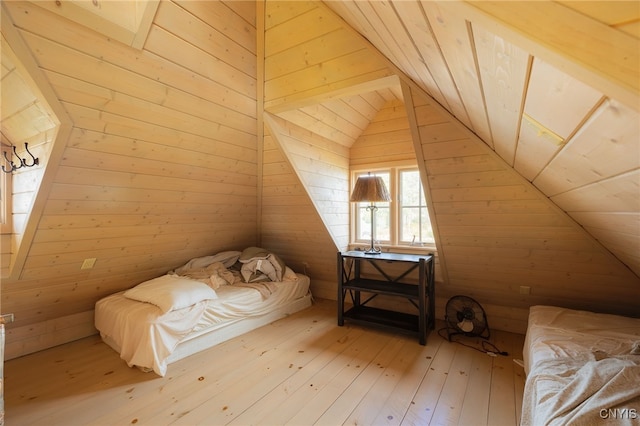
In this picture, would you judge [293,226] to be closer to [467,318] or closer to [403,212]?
[403,212]

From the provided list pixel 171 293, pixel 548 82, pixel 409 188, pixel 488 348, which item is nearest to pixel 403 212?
pixel 409 188

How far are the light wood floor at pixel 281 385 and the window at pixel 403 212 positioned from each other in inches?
45.5

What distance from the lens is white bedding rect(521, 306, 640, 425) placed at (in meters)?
1.07

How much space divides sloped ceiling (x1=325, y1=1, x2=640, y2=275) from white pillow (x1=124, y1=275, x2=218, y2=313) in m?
2.50

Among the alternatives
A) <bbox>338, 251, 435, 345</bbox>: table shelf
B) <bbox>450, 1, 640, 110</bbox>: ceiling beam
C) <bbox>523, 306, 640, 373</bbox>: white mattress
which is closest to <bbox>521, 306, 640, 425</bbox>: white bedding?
<bbox>523, 306, 640, 373</bbox>: white mattress

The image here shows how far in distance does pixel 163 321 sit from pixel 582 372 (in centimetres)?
270

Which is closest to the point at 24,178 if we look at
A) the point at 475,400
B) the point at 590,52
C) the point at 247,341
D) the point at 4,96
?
the point at 4,96

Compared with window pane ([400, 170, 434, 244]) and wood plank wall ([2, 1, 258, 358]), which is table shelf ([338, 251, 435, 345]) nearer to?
window pane ([400, 170, 434, 244])

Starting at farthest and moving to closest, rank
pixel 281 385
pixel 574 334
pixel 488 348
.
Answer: pixel 488 348, pixel 281 385, pixel 574 334

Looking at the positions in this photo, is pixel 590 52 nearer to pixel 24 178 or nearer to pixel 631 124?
pixel 631 124

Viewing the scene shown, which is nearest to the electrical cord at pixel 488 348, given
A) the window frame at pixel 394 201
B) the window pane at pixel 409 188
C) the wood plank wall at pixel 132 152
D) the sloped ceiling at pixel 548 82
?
the window frame at pixel 394 201

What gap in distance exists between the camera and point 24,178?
2139 mm

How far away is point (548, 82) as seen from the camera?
0.64 meters

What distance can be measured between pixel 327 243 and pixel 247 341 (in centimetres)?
146
